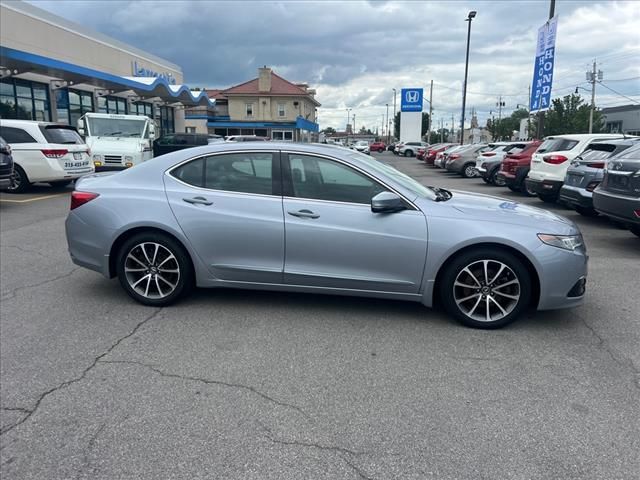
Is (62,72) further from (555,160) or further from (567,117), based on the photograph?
(567,117)

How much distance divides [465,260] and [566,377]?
1208 millimetres

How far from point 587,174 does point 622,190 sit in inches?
88.3

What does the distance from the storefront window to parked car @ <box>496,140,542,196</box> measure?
20.0m

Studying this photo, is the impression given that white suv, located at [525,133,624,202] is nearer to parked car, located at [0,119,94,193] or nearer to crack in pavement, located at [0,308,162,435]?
crack in pavement, located at [0,308,162,435]

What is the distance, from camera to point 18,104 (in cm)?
2259

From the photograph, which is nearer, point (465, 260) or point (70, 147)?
point (465, 260)

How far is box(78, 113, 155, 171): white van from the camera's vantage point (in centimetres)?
1620

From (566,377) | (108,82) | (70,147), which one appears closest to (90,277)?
(566,377)

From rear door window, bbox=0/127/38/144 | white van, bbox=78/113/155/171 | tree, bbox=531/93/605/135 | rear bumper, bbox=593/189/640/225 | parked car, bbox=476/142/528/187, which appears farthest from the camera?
tree, bbox=531/93/605/135

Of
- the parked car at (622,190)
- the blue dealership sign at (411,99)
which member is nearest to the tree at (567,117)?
the blue dealership sign at (411,99)

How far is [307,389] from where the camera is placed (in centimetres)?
341

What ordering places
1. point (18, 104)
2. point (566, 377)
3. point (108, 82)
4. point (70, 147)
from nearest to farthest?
point (566, 377), point (70, 147), point (18, 104), point (108, 82)

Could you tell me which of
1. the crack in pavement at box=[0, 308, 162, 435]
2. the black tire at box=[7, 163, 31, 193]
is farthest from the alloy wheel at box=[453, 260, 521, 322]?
the black tire at box=[7, 163, 31, 193]

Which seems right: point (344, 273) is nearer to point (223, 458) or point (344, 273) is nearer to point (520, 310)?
point (520, 310)
